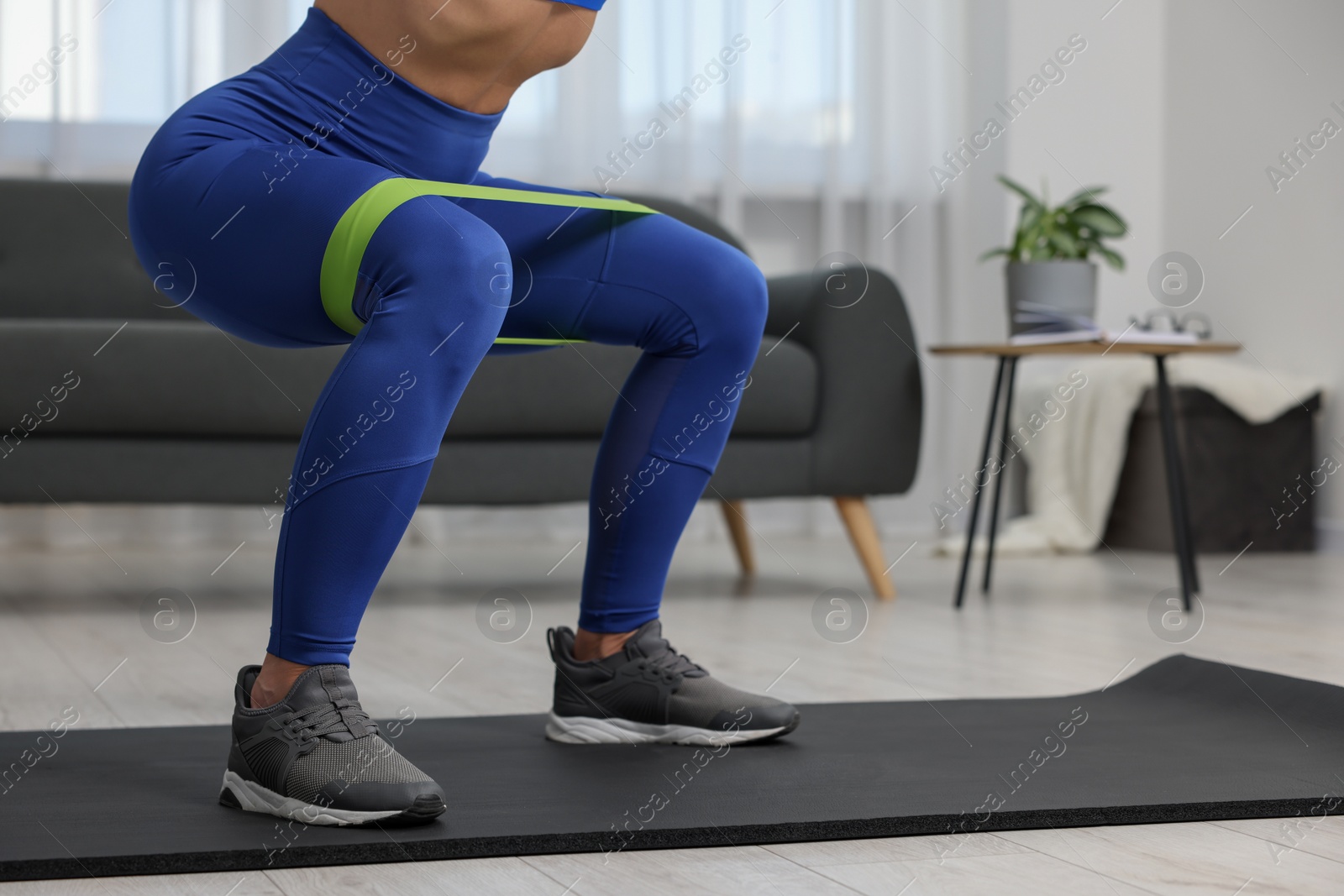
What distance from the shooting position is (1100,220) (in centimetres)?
258

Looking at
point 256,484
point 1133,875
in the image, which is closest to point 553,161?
point 256,484

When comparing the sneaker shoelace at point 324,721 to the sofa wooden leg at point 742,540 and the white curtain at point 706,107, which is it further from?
the white curtain at point 706,107

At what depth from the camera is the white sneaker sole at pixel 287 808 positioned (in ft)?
2.96

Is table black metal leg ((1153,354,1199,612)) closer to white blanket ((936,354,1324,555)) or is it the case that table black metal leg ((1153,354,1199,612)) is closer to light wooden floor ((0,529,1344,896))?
light wooden floor ((0,529,1344,896))

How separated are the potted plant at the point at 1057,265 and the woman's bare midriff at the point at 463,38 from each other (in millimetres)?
1505

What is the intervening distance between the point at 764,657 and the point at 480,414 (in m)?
0.75

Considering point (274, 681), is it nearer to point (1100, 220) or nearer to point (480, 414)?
point (480, 414)

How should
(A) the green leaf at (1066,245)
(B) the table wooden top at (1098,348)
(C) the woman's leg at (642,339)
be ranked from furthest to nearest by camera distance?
(A) the green leaf at (1066,245), (B) the table wooden top at (1098,348), (C) the woman's leg at (642,339)

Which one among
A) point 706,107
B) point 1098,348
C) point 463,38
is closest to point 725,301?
point 463,38

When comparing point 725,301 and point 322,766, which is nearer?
point 322,766

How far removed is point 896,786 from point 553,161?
2779mm

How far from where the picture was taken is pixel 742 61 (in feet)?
12.2

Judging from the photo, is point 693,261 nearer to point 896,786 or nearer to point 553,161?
point 896,786

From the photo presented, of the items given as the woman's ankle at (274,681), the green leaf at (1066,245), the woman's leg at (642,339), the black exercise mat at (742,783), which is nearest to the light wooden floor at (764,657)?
the black exercise mat at (742,783)
